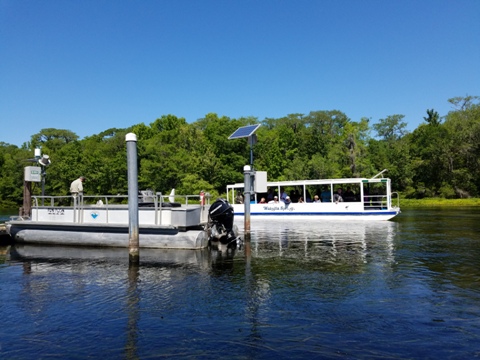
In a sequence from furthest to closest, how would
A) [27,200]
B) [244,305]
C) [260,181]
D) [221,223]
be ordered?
[27,200]
[260,181]
[221,223]
[244,305]

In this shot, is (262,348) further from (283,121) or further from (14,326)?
(283,121)

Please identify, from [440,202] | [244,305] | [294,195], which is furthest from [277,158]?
[244,305]

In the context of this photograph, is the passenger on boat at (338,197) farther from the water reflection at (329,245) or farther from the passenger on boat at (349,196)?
the water reflection at (329,245)

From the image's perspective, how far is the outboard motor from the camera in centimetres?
1608

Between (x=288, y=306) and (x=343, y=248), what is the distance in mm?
7880

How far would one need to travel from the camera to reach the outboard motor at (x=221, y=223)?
52.7 feet

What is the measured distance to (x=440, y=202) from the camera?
199 ft

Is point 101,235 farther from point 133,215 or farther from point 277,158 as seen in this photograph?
point 277,158

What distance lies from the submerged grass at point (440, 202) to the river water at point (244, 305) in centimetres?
4779

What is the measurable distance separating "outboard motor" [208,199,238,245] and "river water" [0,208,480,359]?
221cm

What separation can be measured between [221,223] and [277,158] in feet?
178

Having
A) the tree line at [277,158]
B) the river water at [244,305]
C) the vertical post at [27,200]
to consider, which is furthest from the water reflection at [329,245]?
the tree line at [277,158]

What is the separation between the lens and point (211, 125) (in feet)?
240

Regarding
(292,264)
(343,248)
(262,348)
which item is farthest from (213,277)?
(343,248)
